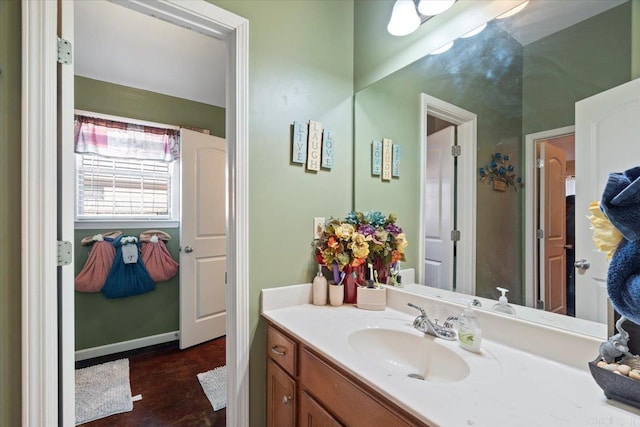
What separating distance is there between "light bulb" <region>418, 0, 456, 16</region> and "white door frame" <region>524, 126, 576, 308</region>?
0.66 meters

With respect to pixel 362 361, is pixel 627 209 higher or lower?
higher

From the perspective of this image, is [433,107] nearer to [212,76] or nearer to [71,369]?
[71,369]

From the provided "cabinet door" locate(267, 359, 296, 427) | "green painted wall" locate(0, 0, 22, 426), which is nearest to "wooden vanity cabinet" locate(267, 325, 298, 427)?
"cabinet door" locate(267, 359, 296, 427)

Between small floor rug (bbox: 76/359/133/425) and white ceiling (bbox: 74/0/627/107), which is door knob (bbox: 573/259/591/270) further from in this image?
small floor rug (bbox: 76/359/133/425)

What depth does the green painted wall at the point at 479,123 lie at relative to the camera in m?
1.06

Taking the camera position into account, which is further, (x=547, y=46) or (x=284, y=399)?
(x=284, y=399)

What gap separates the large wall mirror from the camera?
2.92 ft

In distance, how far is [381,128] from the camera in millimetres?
1598

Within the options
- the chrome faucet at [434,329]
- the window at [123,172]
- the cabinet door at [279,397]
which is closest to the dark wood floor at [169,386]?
the cabinet door at [279,397]

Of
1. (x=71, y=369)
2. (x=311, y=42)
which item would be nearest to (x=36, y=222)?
(x=71, y=369)

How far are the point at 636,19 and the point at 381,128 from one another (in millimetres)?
967

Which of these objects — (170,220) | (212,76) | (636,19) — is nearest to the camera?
(636,19)

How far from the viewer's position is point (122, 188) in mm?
2670

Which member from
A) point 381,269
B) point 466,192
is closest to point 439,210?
point 466,192
